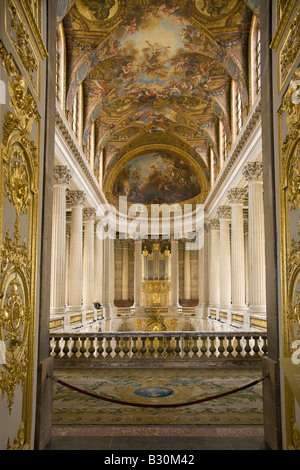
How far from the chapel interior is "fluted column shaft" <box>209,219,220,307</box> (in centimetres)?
14

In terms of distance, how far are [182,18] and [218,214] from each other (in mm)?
11796

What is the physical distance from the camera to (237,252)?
804 inches

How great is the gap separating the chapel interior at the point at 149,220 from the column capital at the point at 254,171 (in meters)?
0.15

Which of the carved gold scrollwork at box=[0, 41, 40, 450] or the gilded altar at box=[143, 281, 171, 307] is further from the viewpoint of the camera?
the gilded altar at box=[143, 281, 171, 307]

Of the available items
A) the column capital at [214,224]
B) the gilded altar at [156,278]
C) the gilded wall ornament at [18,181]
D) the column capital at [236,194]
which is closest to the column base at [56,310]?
the column capital at [236,194]

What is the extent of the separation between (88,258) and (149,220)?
926 cm

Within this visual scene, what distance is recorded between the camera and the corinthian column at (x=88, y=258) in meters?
24.0

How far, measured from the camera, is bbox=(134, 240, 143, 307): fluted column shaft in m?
31.0

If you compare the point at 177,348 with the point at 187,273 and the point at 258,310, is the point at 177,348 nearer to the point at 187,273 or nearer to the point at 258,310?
the point at 258,310

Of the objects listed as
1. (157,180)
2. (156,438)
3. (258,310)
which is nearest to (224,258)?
(258,310)

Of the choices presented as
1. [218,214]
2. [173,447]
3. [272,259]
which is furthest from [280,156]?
[218,214]

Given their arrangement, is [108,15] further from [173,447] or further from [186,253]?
[186,253]

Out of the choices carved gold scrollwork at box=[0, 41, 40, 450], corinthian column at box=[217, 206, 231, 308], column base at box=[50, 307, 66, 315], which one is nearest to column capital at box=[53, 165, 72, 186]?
column base at box=[50, 307, 66, 315]

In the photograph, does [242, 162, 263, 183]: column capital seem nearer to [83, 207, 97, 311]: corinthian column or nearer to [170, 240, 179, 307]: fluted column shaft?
[83, 207, 97, 311]: corinthian column
